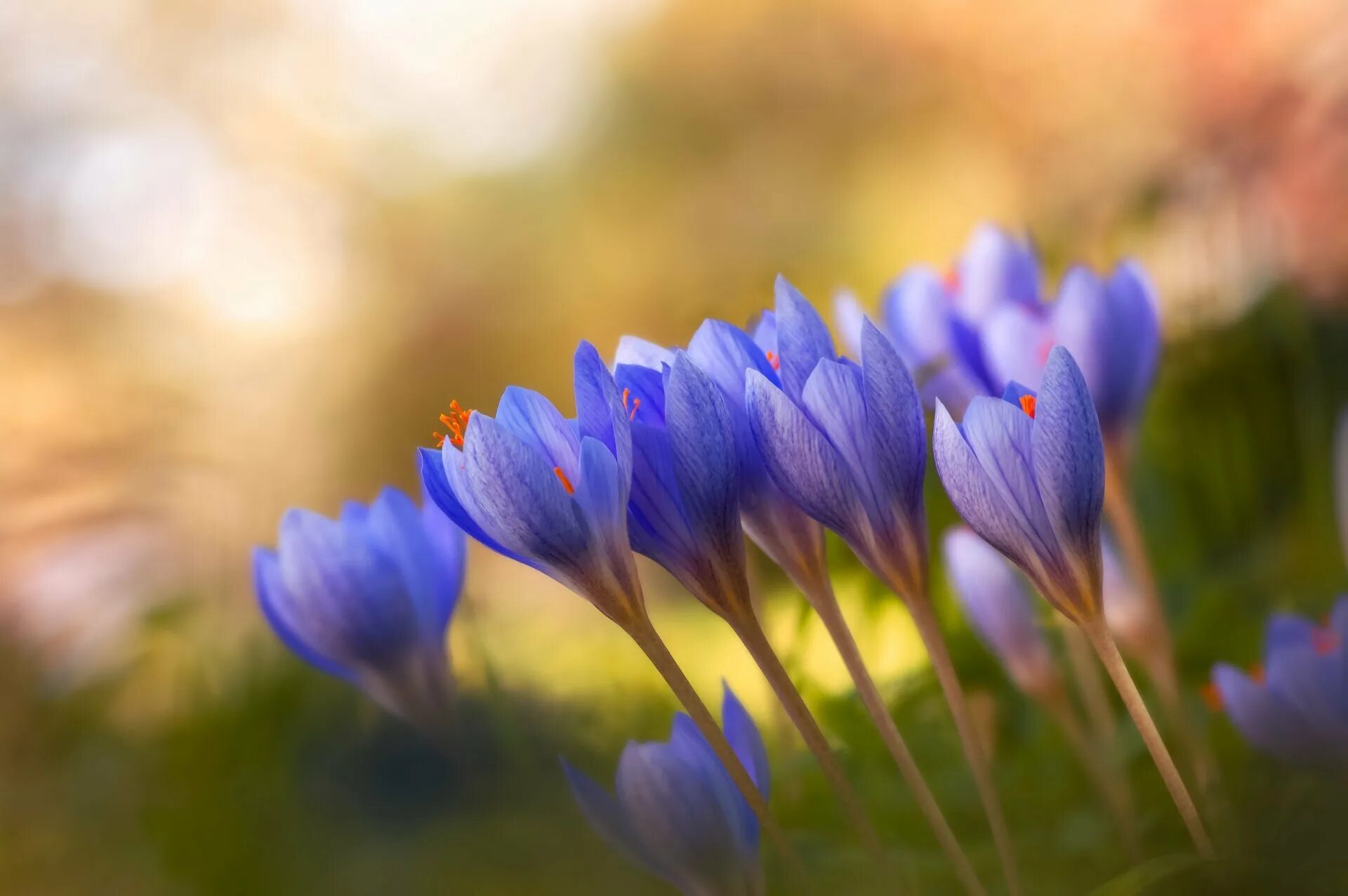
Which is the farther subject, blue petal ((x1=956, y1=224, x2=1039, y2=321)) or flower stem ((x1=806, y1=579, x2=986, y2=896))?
blue petal ((x1=956, y1=224, x2=1039, y2=321))

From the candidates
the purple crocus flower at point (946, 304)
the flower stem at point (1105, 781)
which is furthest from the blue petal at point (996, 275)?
the flower stem at point (1105, 781)

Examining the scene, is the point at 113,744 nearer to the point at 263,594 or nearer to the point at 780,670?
the point at 263,594

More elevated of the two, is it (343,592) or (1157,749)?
(343,592)

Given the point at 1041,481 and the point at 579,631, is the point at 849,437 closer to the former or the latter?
the point at 1041,481

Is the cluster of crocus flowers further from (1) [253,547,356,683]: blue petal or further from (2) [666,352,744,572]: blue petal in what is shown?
(1) [253,547,356,683]: blue petal

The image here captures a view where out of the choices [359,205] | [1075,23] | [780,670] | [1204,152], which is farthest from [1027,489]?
[359,205]

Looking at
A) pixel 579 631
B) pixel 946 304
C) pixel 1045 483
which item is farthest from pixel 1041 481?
pixel 579 631

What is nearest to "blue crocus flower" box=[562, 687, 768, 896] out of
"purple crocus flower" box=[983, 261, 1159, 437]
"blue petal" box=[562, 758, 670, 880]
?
"blue petal" box=[562, 758, 670, 880]

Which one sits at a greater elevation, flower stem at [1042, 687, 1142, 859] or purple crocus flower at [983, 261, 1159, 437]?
purple crocus flower at [983, 261, 1159, 437]

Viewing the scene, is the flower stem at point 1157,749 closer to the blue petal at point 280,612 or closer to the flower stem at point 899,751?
the flower stem at point 899,751
